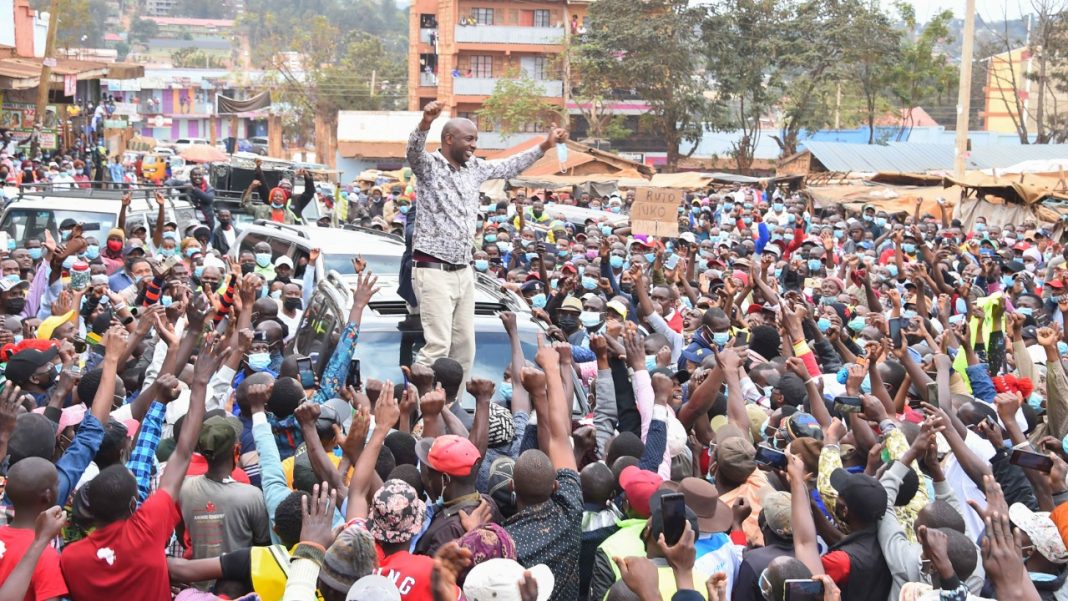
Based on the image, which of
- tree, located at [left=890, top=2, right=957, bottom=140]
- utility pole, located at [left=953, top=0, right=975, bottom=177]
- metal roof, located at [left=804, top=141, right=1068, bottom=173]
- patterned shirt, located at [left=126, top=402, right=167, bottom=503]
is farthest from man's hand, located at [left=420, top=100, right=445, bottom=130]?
tree, located at [left=890, top=2, right=957, bottom=140]

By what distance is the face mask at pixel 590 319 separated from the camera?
9.72 metres

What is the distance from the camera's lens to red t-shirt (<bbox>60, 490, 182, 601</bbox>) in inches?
174

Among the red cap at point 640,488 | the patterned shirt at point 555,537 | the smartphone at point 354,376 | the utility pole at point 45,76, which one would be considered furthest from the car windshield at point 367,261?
the utility pole at point 45,76

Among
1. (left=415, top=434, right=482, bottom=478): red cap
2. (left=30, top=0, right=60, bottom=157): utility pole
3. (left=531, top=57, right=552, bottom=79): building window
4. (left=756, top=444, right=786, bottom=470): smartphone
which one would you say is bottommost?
(left=756, top=444, right=786, bottom=470): smartphone

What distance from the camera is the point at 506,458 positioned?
5645 millimetres

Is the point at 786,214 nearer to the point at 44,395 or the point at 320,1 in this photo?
the point at 44,395

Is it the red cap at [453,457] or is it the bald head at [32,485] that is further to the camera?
the red cap at [453,457]

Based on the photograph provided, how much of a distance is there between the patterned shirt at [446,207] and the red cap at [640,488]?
2853 mm

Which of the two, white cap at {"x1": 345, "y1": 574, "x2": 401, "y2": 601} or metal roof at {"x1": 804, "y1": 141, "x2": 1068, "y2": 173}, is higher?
metal roof at {"x1": 804, "y1": 141, "x2": 1068, "y2": 173}

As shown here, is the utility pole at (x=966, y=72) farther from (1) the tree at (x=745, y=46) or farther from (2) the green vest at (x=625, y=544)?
(2) the green vest at (x=625, y=544)

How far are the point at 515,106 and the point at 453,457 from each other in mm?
46220

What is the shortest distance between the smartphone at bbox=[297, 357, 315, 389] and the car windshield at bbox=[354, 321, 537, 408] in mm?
291

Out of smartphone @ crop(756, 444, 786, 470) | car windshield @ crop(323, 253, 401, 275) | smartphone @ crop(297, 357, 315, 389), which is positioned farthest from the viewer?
car windshield @ crop(323, 253, 401, 275)

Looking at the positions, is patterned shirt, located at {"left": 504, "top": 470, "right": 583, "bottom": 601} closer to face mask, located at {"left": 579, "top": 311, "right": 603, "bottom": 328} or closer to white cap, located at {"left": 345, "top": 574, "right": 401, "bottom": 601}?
white cap, located at {"left": 345, "top": 574, "right": 401, "bottom": 601}
